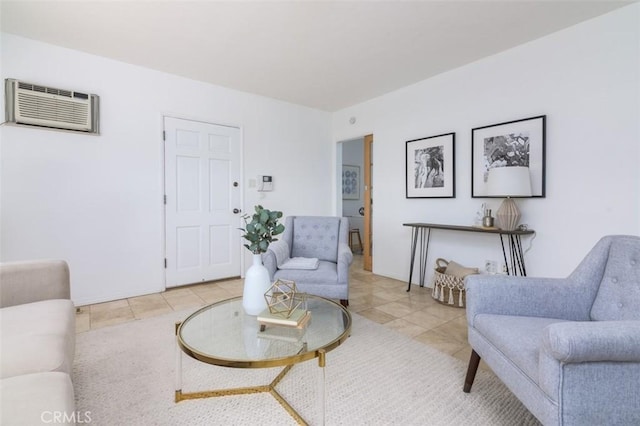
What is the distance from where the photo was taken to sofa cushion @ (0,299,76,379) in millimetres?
Result: 1082

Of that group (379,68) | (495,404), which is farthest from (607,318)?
(379,68)

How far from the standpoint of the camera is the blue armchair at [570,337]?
3.05 feet

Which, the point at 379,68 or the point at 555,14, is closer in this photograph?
the point at 555,14

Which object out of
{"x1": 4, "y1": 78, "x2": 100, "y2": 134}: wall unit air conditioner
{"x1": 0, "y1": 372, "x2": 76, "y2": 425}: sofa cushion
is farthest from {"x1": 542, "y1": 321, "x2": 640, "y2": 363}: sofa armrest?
{"x1": 4, "y1": 78, "x2": 100, "y2": 134}: wall unit air conditioner

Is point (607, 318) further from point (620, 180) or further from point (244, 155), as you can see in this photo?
point (244, 155)

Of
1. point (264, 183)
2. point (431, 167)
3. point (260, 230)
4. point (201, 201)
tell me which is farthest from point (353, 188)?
point (260, 230)

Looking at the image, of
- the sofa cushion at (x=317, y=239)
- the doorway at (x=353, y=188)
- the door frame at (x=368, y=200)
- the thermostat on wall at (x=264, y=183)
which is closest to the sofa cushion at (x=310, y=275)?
the sofa cushion at (x=317, y=239)

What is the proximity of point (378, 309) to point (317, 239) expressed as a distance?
0.90m

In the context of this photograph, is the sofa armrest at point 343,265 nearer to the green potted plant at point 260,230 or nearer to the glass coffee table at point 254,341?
the glass coffee table at point 254,341

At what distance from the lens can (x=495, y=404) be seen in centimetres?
152

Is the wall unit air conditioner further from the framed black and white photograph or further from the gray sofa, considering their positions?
the framed black and white photograph

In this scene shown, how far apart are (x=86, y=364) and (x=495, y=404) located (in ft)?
7.73

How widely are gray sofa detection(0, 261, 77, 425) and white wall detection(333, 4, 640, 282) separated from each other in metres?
3.25

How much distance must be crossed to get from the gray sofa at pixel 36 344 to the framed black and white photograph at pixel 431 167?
3.35m
